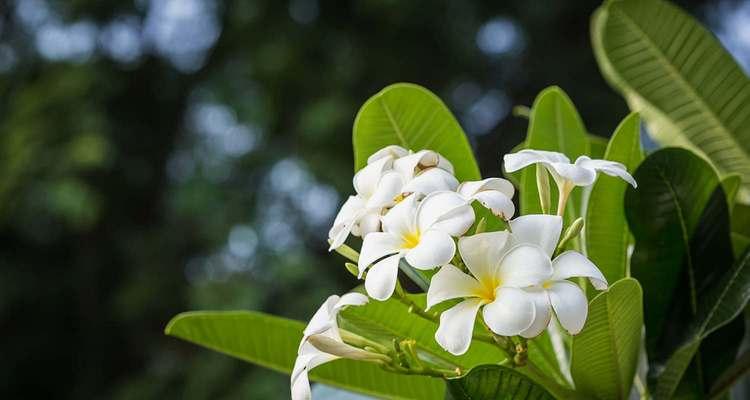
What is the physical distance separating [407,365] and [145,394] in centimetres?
305

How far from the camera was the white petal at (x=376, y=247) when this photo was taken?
1.11 ft

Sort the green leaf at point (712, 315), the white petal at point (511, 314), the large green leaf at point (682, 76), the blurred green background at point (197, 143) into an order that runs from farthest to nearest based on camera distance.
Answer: the blurred green background at point (197, 143), the large green leaf at point (682, 76), the green leaf at point (712, 315), the white petal at point (511, 314)

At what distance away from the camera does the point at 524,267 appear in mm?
325

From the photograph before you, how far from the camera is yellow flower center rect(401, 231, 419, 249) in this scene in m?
0.34

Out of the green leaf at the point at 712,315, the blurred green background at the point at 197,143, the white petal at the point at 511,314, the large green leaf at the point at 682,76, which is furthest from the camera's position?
the blurred green background at the point at 197,143

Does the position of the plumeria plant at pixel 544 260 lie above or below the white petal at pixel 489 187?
below

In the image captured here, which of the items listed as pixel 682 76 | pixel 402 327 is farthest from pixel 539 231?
pixel 682 76

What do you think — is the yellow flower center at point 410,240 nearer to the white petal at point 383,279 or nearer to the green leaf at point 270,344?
the white petal at point 383,279

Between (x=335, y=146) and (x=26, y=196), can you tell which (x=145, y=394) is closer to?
(x=26, y=196)

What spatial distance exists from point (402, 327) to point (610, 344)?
0.35 feet

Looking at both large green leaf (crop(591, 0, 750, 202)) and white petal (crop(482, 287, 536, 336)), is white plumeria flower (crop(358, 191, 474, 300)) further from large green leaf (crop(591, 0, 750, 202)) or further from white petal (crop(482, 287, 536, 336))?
large green leaf (crop(591, 0, 750, 202))

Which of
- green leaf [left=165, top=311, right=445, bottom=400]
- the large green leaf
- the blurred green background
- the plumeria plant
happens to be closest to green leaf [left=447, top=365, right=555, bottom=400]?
the plumeria plant

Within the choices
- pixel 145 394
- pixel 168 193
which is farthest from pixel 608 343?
pixel 168 193

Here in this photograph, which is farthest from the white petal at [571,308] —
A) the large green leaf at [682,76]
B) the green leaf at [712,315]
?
the large green leaf at [682,76]
